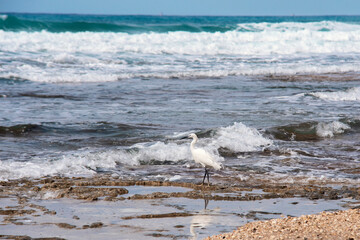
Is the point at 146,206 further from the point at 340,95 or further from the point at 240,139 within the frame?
the point at 340,95

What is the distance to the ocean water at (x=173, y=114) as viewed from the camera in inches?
299

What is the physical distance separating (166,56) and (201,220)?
21674mm

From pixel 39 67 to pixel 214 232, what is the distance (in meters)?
16.7

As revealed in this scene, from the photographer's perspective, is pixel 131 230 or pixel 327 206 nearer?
pixel 131 230

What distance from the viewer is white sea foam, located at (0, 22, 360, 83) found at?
19517 millimetres

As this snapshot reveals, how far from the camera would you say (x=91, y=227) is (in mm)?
4832

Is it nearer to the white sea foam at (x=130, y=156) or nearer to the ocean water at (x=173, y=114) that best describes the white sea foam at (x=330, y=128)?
the ocean water at (x=173, y=114)

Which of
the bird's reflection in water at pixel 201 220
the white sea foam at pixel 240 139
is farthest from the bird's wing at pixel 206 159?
the white sea foam at pixel 240 139

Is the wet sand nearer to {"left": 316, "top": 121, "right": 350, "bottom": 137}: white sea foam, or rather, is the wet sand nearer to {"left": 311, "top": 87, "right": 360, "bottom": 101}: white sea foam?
{"left": 316, "top": 121, "right": 350, "bottom": 137}: white sea foam

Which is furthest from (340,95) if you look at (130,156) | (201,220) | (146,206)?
(201,220)

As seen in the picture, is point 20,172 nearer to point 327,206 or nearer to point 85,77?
point 327,206

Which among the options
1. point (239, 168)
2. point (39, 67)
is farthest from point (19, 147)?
point (39, 67)

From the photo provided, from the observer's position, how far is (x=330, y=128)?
9977 millimetres

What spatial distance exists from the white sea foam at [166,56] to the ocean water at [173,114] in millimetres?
95
